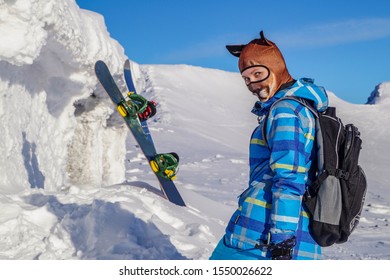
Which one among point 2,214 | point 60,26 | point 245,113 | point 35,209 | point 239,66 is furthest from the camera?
point 245,113

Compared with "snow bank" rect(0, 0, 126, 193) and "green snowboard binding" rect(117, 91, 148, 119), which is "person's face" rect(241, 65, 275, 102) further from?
"green snowboard binding" rect(117, 91, 148, 119)

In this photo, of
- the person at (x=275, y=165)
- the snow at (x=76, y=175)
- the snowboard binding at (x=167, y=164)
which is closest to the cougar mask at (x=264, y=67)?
the person at (x=275, y=165)

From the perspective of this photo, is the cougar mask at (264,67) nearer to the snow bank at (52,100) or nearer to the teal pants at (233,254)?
the teal pants at (233,254)

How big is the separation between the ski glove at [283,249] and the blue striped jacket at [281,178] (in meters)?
0.02

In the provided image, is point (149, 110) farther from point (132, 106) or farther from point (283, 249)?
point (283, 249)

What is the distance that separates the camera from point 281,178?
199 cm

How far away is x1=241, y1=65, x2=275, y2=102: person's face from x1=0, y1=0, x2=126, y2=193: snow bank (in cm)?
327

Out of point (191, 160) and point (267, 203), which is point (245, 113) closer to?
point (191, 160)

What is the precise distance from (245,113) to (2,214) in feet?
134

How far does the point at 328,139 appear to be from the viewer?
2.08 m

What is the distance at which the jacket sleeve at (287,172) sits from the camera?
6.51 feet

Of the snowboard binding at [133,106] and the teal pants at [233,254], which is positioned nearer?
the teal pants at [233,254]

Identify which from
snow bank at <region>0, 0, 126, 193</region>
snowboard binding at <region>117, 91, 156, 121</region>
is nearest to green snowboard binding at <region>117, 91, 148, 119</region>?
snowboard binding at <region>117, 91, 156, 121</region>
